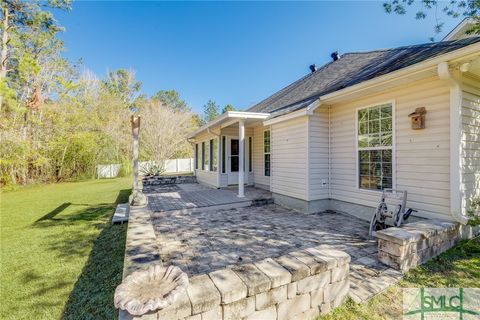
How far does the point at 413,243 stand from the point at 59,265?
5.29 m

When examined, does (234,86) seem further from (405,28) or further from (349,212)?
(349,212)

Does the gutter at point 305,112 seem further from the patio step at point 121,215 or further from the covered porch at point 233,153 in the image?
the patio step at point 121,215

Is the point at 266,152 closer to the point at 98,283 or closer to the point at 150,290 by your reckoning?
the point at 98,283

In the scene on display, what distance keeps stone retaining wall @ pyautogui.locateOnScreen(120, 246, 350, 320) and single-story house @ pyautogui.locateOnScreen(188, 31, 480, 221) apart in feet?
9.82

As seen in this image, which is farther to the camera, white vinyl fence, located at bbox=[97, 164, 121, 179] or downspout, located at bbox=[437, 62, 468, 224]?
white vinyl fence, located at bbox=[97, 164, 121, 179]

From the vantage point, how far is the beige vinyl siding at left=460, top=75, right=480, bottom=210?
12.2ft

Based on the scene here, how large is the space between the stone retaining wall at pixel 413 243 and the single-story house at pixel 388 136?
0.51m

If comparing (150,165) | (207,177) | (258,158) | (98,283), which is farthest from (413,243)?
(150,165)

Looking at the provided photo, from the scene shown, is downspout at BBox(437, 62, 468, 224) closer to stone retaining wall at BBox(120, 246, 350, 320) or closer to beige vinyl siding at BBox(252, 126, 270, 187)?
stone retaining wall at BBox(120, 246, 350, 320)

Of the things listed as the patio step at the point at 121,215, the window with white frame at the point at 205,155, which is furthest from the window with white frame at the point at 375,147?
the window with white frame at the point at 205,155

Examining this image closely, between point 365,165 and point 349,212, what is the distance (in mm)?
1255

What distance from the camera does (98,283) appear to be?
293 centimetres

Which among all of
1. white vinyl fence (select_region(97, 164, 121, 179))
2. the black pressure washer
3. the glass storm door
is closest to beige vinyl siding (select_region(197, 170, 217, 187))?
the glass storm door

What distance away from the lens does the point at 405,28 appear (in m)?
7.45
